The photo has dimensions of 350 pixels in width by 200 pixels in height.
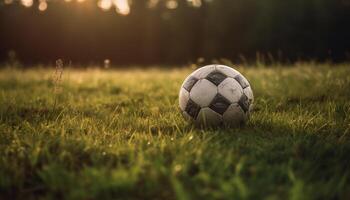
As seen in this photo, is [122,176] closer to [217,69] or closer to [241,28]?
[217,69]

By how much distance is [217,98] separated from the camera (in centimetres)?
374

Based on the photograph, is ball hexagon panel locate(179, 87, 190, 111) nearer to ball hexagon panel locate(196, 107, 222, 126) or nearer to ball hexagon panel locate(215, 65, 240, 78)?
ball hexagon panel locate(196, 107, 222, 126)

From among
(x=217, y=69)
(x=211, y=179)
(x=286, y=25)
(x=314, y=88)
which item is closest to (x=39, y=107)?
(x=217, y=69)

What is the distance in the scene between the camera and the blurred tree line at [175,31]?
27438 mm

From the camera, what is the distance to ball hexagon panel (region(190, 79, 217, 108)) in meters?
3.75

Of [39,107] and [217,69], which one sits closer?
[217,69]

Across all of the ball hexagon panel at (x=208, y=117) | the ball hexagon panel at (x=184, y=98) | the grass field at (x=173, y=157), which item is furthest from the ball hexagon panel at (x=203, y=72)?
the grass field at (x=173, y=157)

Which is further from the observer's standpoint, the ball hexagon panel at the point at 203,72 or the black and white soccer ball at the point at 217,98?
the ball hexagon panel at the point at 203,72

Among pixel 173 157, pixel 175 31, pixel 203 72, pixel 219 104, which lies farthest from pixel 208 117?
pixel 175 31

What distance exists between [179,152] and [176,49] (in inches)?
1217

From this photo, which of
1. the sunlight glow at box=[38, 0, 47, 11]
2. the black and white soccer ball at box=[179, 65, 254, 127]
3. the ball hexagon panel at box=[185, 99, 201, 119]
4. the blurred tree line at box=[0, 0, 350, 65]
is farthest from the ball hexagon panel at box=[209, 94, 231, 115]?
the sunlight glow at box=[38, 0, 47, 11]

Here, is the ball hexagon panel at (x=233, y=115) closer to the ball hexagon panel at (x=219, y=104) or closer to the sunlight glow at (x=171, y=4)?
the ball hexagon panel at (x=219, y=104)

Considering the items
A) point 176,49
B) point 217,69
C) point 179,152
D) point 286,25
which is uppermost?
point 217,69

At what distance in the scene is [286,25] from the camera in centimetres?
2870
